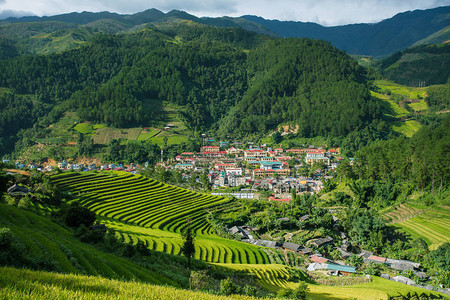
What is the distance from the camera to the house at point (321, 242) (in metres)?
33.0

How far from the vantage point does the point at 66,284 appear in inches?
240

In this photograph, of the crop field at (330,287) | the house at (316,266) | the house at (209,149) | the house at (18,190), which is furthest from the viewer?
the house at (209,149)

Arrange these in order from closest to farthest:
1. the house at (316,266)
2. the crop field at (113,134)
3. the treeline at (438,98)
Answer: the house at (316,266) → the crop field at (113,134) → the treeline at (438,98)

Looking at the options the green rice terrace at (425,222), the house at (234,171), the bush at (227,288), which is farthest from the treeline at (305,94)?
the bush at (227,288)

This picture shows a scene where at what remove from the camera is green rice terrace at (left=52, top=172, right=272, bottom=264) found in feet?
83.9

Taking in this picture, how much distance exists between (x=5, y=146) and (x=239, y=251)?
76771mm

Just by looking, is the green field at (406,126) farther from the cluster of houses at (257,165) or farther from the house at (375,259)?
the house at (375,259)

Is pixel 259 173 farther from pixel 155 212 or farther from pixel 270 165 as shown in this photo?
pixel 155 212

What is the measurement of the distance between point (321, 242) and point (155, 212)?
17419 millimetres

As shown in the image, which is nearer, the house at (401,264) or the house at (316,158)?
the house at (401,264)

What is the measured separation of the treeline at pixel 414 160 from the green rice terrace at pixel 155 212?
20689 mm

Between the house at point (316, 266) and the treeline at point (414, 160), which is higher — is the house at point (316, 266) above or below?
below

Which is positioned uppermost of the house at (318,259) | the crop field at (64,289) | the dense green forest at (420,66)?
the dense green forest at (420,66)

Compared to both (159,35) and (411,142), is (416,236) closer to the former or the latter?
(411,142)
